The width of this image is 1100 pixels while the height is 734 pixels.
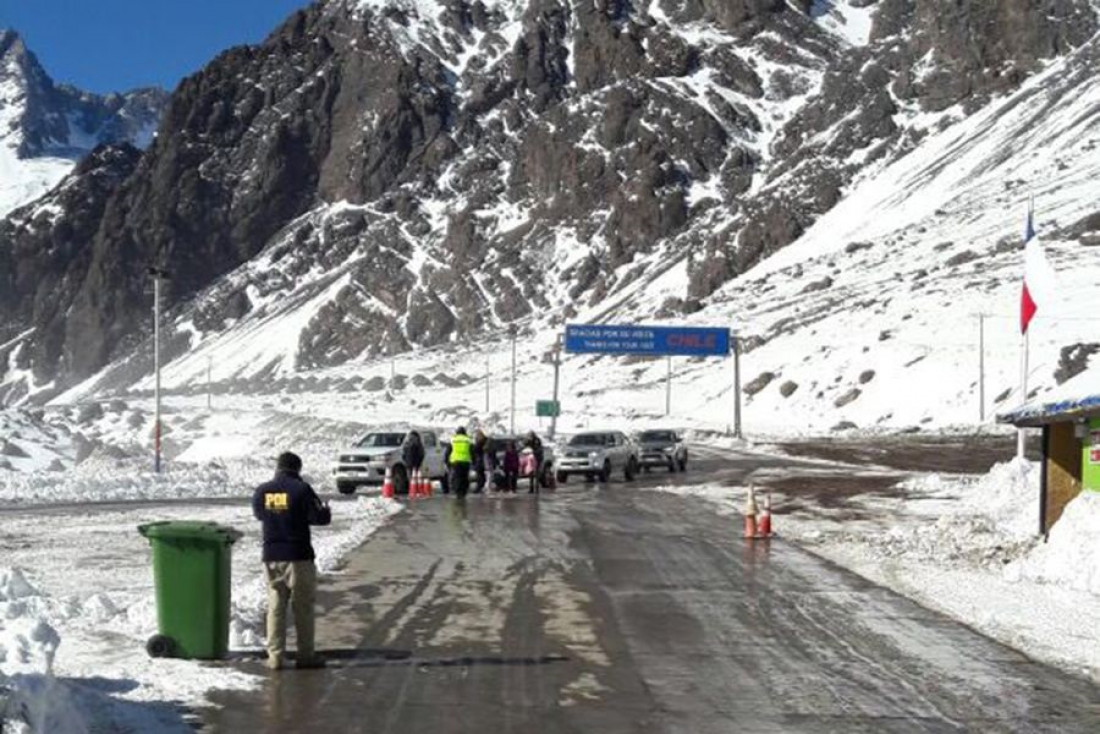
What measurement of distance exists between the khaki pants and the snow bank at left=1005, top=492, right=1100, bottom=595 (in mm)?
8994

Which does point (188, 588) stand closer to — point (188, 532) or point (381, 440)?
point (188, 532)

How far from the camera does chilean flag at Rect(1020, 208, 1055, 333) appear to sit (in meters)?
28.2

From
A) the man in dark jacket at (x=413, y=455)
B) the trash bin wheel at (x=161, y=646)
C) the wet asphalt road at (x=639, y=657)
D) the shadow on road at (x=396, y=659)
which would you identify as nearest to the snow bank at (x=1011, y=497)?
the wet asphalt road at (x=639, y=657)

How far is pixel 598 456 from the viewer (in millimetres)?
43031

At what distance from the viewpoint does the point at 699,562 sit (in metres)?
19.2

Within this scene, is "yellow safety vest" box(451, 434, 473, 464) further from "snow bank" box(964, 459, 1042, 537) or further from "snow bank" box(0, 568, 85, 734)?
"snow bank" box(0, 568, 85, 734)

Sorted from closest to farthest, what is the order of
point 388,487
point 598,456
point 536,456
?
point 388,487
point 536,456
point 598,456

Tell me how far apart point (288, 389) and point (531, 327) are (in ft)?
108

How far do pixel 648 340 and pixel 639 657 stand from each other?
68156 mm

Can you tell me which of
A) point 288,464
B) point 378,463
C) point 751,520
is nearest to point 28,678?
point 288,464

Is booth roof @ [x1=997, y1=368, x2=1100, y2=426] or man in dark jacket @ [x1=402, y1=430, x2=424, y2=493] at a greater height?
booth roof @ [x1=997, y1=368, x2=1100, y2=426]

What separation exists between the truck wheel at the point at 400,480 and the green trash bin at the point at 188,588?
24.9 meters

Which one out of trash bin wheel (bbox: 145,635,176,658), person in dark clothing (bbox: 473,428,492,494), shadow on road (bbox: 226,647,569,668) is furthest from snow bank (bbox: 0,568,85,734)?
person in dark clothing (bbox: 473,428,492,494)

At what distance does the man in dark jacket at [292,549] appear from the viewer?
11.0 m
